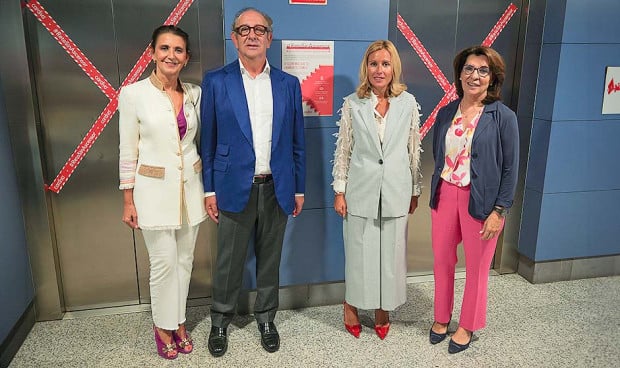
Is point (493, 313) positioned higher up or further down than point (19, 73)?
further down

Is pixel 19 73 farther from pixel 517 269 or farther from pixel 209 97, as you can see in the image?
pixel 517 269

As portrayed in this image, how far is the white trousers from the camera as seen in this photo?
257 centimetres

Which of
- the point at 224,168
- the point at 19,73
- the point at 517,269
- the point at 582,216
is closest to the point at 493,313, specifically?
the point at 517,269

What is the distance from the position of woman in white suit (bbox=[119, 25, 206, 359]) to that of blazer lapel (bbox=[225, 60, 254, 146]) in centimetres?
22

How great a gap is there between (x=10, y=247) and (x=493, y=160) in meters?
2.75

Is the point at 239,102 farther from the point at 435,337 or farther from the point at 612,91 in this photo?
the point at 612,91

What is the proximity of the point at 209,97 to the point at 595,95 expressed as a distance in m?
2.76

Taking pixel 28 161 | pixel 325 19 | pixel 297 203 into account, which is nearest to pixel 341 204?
pixel 297 203

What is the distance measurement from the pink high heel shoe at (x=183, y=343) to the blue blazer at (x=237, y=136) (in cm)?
85

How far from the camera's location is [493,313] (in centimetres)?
330

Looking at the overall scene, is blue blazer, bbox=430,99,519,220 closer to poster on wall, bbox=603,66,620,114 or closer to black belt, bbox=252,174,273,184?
black belt, bbox=252,174,273,184

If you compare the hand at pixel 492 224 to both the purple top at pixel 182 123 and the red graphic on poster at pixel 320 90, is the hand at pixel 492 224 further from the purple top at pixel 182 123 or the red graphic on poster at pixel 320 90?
the purple top at pixel 182 123

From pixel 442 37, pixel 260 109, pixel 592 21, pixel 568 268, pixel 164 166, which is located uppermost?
pixel 592 21

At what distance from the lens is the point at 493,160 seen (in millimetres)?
2516
